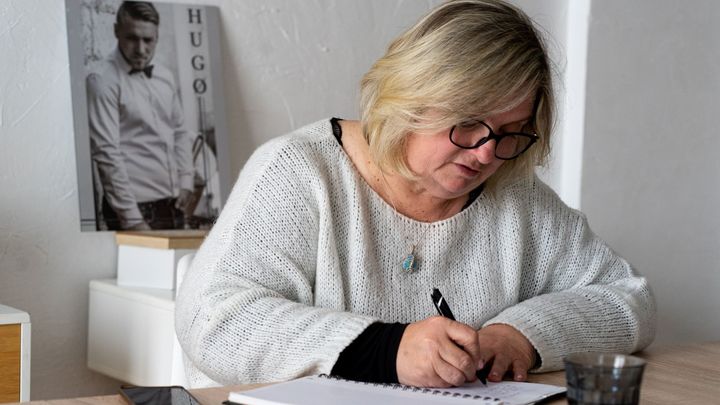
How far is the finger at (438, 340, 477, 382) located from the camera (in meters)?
1.23

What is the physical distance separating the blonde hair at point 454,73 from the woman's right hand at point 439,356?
34cm

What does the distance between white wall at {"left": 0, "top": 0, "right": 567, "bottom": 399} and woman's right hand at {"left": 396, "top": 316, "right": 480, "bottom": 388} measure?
135cm

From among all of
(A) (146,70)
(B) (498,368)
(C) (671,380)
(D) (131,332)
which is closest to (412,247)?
(B) (498,368)

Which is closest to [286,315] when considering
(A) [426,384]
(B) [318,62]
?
(A) [426,384]

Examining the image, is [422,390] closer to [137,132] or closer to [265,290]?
[265,290]

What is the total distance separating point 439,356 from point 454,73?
16.7 inches

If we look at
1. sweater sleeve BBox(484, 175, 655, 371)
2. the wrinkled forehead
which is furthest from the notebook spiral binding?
the wrinkled forehead

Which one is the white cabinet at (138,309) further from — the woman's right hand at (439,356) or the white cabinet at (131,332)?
the woman's right hand at (439,356)

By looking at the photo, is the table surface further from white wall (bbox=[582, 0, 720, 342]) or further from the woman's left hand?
white wall (bbox=[582, 0, 720, 342])

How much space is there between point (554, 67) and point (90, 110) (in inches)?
46.4

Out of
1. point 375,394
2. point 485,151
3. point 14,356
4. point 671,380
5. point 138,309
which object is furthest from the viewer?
point 138,309

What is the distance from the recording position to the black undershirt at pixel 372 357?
1255 mm

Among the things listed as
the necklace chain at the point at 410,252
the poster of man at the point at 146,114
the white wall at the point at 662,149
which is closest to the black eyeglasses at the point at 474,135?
the necklace chain at the point at 410,252

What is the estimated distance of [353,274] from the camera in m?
1.57
